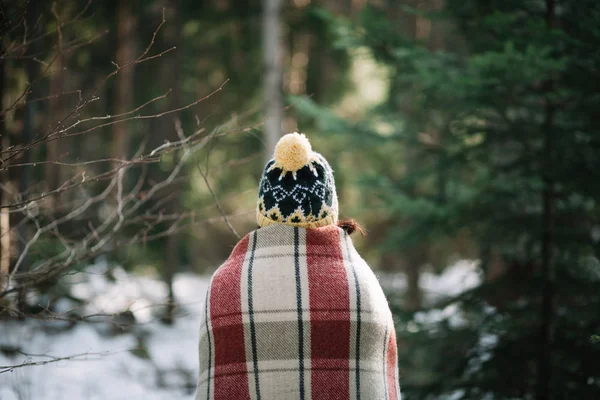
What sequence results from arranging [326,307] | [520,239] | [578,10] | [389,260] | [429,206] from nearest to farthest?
[326,307] → [578,10] → [429,206] → [520,239] → [389,260]

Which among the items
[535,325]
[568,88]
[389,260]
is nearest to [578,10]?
[568,88]

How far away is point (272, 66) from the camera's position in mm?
9297

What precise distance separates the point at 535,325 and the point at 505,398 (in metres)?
0.71

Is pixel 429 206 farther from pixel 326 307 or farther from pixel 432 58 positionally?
pixel 326 307

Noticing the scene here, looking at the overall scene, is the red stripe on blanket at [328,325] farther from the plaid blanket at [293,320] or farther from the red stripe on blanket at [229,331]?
the red stripe on blanket at [229,331]

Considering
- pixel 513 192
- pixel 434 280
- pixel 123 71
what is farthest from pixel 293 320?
pixel 434 280

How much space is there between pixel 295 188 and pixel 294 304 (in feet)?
1.62

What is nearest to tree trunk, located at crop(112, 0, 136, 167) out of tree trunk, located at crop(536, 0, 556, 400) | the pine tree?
the pine tree

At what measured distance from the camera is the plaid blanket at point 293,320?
2.54 m

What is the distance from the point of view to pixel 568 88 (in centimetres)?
490

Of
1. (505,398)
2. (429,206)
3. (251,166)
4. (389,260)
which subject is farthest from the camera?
(389,260)

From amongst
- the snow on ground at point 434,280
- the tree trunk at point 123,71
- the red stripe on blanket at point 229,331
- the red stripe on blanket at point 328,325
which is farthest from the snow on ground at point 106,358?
→ the snow on ground at point 434,280

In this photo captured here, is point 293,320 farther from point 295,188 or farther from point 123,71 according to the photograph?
point 123,71

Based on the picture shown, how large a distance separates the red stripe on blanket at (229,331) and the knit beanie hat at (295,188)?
0.74 feet
